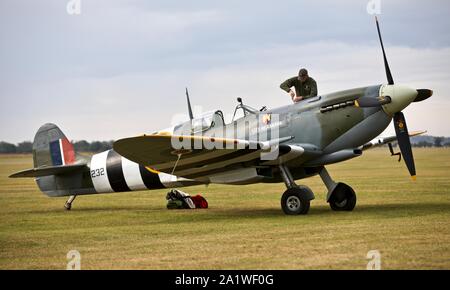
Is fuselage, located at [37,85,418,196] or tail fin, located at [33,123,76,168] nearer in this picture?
fuselage, located at [37,85,418,196]

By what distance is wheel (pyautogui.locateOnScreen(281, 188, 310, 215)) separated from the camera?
1145 cm

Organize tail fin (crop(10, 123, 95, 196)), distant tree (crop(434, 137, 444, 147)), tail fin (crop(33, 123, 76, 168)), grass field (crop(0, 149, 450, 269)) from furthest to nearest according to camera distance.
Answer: distant tree (crop(434, 137, 444, 147))
tail fin (crop(33, 123, 76, 168))
tail fin (crop(10, 123, 95, 196))
grass field (crop(0, 149, 450, 269))

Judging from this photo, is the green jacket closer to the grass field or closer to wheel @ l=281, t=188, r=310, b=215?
wheel @ l=281, t=188, r=310, b=215

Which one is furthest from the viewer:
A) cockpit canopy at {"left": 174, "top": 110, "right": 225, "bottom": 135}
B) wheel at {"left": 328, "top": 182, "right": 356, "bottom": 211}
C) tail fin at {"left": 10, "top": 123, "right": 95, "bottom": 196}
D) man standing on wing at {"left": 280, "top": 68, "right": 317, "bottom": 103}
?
tail fin at {"left": 10, "top": 123, "right": 95, "bottom": 196}

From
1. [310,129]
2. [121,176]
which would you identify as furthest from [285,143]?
[121,176]

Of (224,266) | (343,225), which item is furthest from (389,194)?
(224,266)

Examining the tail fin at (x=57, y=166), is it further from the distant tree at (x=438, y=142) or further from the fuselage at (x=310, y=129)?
the distant tree at (x=438, y=142)

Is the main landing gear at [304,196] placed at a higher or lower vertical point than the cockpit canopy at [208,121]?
lower

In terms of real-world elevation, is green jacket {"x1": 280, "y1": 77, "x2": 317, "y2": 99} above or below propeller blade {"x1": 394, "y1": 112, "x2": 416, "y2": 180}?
above

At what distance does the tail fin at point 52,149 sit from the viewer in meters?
15.1

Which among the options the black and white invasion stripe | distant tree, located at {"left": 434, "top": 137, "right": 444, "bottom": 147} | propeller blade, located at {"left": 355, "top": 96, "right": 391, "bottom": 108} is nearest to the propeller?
propeller blade, located at {"left": 355, "top": 96, "right": 391, "bottom": 108}

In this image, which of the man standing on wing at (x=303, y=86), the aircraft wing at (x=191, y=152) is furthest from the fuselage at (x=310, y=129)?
the man standing on wing at (x=303, y=86)

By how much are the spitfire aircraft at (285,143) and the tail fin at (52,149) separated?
7.68 ft
